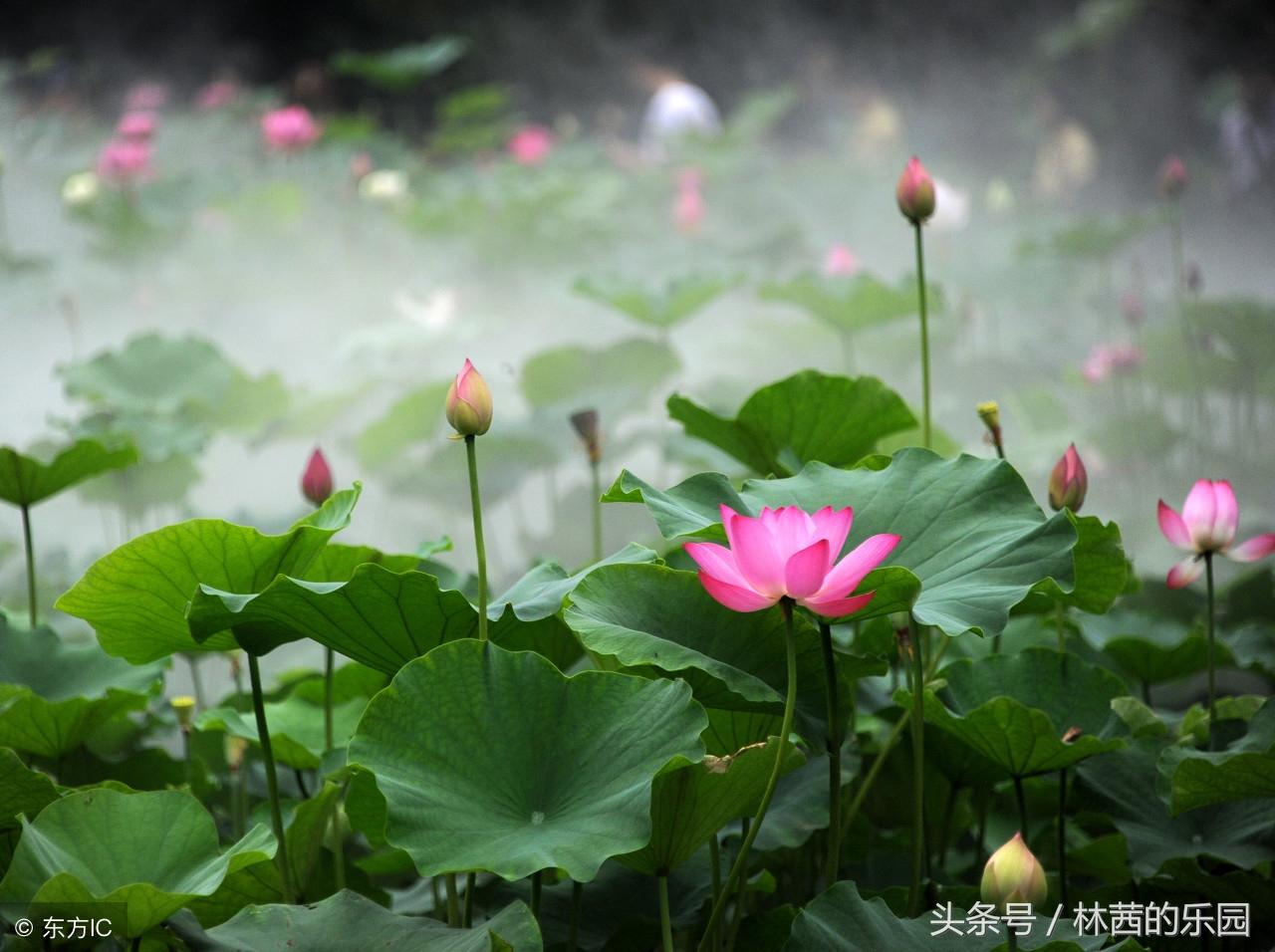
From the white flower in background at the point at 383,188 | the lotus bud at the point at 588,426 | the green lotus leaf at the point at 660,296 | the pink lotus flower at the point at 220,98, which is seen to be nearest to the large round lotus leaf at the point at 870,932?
the lotus bud at the point at 588,426

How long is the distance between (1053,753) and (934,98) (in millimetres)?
4957

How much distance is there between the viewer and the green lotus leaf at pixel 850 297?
1.57 metres

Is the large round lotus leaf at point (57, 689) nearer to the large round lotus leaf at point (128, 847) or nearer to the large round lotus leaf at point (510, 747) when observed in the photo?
the large round lotus leaf at point (128, 847)

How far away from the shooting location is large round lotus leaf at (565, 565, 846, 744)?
0.69 metres

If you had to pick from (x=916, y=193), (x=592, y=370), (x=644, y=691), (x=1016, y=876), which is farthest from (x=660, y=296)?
(x=1016, y=876)

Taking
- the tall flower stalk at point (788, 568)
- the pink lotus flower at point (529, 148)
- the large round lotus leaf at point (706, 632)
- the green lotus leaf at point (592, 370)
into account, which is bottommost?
the large round lotus leaf at point (706, 632)

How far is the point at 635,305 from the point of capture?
5.75ft

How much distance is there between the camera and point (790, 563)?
1.98 feet

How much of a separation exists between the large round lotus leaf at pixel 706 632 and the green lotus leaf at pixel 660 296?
3.44ft

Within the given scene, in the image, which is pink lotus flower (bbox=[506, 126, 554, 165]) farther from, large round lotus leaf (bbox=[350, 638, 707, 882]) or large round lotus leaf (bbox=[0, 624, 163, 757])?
large round lotus leaf (bbox=[350, 638, 707, 882])

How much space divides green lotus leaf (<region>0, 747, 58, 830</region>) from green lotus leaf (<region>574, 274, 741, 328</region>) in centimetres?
113

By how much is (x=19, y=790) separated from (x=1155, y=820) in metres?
0.73

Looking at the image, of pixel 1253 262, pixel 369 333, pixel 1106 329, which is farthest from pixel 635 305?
pixel 1253 262

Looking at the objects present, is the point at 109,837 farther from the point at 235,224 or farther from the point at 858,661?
the point at 235,224
